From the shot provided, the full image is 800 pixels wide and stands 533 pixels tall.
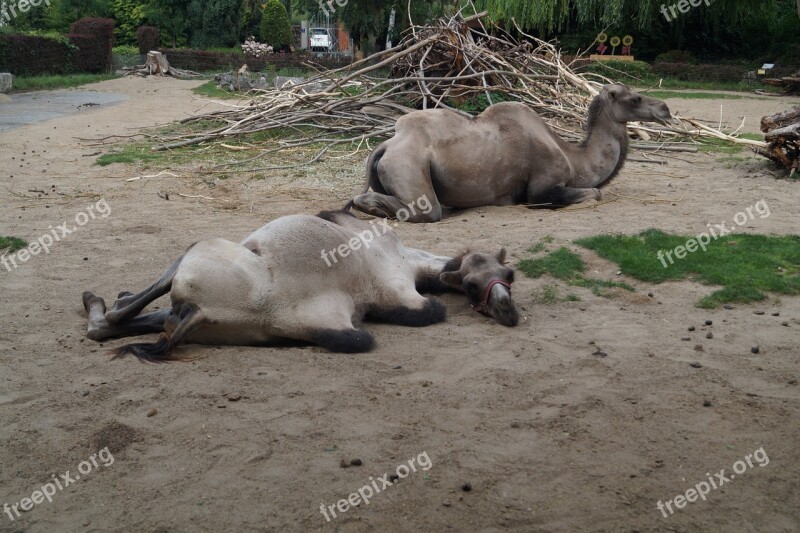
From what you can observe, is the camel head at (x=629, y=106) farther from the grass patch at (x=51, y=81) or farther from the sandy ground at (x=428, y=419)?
the grass patch at (x=51, y=81)

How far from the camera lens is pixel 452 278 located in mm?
5922

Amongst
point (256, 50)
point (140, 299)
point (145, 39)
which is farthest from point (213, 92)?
point (140, 299)

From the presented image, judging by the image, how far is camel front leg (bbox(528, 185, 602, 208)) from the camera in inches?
348

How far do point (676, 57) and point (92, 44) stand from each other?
21381mm

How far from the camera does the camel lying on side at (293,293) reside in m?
4.83

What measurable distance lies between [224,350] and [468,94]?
30.5 ft

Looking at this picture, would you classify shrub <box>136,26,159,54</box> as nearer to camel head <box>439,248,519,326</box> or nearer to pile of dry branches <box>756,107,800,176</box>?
pile of dry branches <box>756,107,800,176</box>

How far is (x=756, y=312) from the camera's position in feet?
18.5

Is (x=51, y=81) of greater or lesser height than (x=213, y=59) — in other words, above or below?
below

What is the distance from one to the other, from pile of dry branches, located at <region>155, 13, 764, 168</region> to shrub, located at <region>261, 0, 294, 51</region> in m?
26.6

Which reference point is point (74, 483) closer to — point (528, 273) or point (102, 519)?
point (102, 519)

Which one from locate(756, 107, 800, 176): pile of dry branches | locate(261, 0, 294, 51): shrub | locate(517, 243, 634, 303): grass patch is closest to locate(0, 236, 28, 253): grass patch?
locate(517, 243, 634, 303): grass patch

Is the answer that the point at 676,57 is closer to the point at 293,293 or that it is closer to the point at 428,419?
the point at 293,293

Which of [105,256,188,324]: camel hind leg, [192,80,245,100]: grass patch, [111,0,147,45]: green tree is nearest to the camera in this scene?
[105,256,188,324]: camel hind leg
